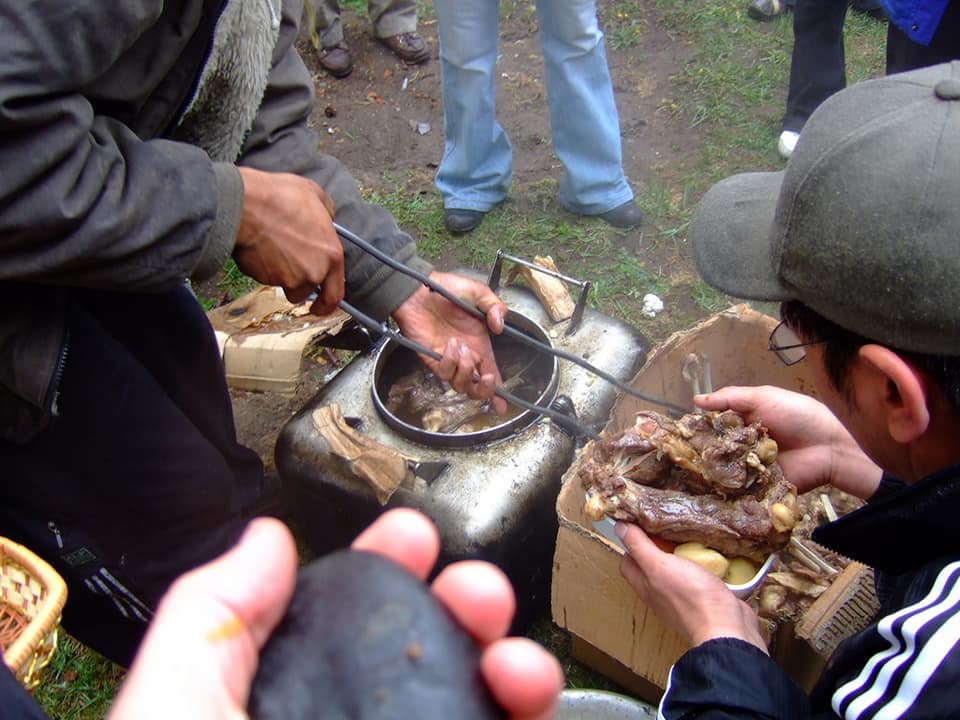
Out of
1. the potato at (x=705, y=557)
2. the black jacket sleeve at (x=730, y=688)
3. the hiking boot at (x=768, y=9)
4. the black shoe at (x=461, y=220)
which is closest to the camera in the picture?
the black jacket sleeve at (x=730, y=688)

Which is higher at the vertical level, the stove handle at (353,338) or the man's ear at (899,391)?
the man's ear at (899,391)

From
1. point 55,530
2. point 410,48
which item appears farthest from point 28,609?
point 410,48

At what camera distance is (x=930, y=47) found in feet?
10.8

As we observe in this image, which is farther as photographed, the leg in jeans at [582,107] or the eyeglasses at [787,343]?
the leg in jeans at [582,107]

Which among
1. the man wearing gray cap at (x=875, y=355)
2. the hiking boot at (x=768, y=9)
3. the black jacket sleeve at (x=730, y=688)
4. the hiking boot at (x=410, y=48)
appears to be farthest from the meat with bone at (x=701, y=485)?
the hiking boot at (x=768, y=9)

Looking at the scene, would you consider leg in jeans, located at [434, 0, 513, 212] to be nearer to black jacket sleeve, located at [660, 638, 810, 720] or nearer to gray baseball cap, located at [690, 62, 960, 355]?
gray baseball cap, located at [690, 62, 960, 355]

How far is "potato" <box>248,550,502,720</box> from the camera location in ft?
2.92

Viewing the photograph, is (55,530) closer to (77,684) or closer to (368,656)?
(77,684)

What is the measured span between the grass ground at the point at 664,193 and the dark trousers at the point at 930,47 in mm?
1069

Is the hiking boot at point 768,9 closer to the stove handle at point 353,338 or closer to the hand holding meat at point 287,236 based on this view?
the stove handle at point 353,338

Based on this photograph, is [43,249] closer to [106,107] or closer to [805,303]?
[106,107]

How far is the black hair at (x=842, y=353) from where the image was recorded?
4.46 feet

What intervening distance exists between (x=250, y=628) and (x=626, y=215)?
12.2 feet

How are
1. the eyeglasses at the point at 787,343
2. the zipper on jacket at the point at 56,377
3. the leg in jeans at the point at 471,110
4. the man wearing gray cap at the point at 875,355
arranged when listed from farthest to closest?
1. the leg in jeans at the point at 471,110
2. the zipper on jacket at the point at 56,377
3. the eyeglasses at the point at 787,343
4. the man wearing gray cap at the point at 875,355
